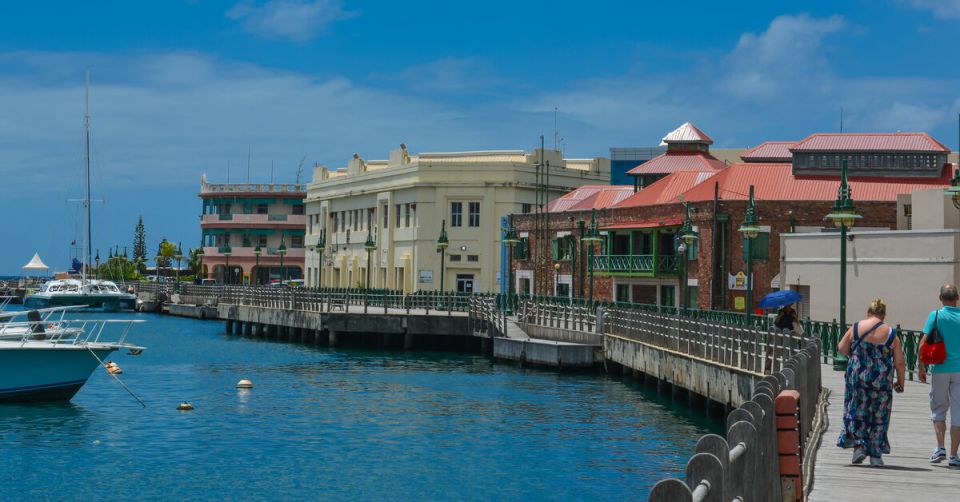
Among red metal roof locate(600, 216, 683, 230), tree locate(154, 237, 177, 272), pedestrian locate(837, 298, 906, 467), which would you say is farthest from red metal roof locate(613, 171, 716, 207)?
tree locate(154, 237, 177, 272)

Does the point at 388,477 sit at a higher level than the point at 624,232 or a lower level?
lower

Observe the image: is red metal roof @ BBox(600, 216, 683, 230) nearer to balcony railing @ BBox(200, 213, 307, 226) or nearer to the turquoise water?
the turquoise water

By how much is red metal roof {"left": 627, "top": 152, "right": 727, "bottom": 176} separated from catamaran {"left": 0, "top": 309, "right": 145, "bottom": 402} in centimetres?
4441

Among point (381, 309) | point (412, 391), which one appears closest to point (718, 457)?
point (412, 391)

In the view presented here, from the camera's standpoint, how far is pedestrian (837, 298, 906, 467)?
45.1 feet

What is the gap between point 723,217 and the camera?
191 feet

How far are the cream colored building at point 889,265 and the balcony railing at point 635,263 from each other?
13965 millimetres

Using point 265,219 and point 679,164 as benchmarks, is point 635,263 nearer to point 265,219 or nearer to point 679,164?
point 679,164

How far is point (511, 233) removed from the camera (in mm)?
57344

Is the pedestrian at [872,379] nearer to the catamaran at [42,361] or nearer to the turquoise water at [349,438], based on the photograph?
the turquoise water at [349,438]

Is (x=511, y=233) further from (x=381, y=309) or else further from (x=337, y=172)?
(x=337, y=172)

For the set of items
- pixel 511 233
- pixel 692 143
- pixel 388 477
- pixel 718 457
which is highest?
pixel 692 143

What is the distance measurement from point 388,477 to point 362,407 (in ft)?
36.1

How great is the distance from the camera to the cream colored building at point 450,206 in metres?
82.9
